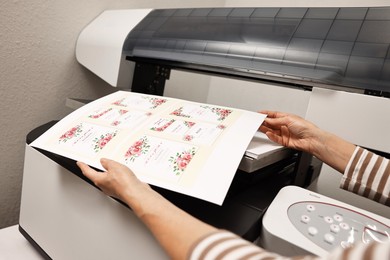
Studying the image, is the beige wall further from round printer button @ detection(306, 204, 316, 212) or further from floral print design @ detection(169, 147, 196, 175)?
round printer button @ detection(306, 204, 316, 212)

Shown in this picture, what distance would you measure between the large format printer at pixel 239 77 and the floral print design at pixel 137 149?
61 millimetres

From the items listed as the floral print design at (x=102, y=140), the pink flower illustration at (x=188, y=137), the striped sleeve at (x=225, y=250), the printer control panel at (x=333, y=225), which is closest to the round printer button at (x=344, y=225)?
the printer control panel at (x=333, y=225)

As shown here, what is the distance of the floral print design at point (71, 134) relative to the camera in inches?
18.7

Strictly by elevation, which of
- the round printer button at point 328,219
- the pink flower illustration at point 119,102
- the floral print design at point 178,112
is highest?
the floral print design at point 178,112

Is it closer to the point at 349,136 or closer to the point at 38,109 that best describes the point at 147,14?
the point at 38,109

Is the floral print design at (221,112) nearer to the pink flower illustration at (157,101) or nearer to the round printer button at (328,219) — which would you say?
the pink flower illustration at (157,101)

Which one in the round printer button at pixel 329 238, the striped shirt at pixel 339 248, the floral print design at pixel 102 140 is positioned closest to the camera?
the striped shirt at pixel 339 248

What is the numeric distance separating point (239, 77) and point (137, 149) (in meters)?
0.32

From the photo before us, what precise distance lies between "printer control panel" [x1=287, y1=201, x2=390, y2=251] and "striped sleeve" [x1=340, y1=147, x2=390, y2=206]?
0.48ft

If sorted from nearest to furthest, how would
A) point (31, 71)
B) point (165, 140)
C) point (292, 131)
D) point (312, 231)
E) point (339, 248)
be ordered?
1. point (339, 248)
2. point (312, 231)
3. point (165, 140)
4. point (292, 131)
5. point (31, 71)

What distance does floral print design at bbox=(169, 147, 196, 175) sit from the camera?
0.39m


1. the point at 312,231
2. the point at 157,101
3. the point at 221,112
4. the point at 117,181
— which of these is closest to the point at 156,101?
the point at 157,101

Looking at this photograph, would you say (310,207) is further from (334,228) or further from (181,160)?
(181,160)

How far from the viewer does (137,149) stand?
43 cm
